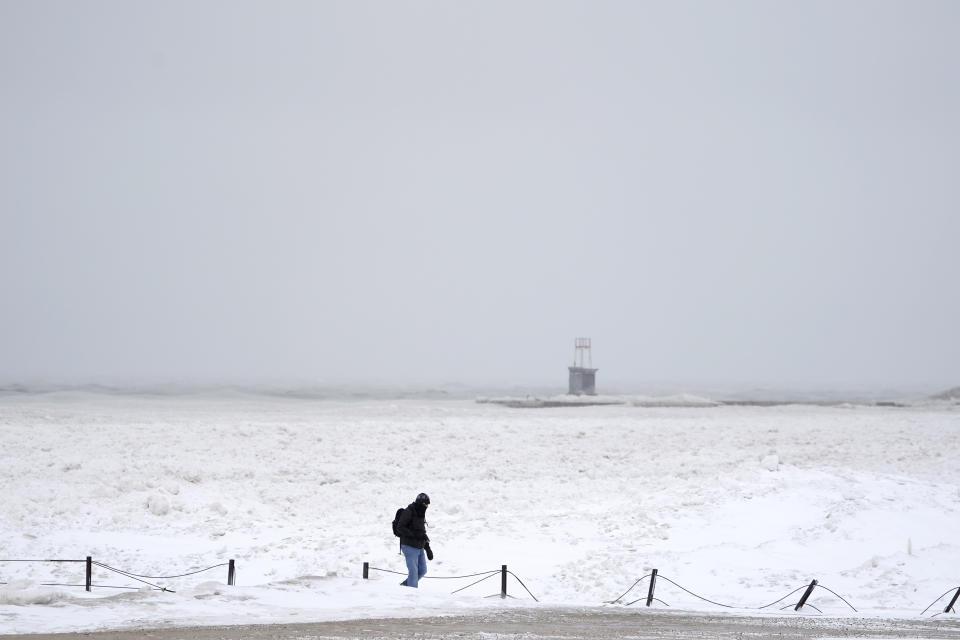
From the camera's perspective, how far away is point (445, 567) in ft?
59.8

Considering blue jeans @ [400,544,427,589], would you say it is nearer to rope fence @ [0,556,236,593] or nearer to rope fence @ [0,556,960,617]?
rope fence @ [0,556,960,617]

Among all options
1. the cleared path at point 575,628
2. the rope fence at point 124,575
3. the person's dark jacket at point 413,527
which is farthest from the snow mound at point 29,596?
the person's dark jacket at point 413,527

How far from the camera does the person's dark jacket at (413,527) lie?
15.6m

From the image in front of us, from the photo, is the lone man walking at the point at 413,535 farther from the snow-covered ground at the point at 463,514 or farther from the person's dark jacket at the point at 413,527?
the snow-covered ground at the point at 463,514

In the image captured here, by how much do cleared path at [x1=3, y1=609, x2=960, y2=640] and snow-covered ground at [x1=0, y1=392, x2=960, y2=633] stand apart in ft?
2.34

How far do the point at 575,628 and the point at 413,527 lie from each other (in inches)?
168

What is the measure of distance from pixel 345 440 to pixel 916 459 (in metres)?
19.4

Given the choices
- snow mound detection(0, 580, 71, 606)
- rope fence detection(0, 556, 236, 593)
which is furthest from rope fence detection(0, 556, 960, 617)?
snow mound detection(0, 580, 71, 606)

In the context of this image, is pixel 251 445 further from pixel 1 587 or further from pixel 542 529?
pixel 1 587

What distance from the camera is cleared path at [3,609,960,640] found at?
1087 cm

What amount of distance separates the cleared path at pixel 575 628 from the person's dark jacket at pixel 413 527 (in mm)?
2600

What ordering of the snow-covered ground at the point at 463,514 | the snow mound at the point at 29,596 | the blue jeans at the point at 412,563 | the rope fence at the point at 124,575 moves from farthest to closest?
the blue jeans at the point at 412,563 < the snow-covered ground at the point at 463,514 < the rope fence at the point at 124,575 < the snow mound at the point at 29,596

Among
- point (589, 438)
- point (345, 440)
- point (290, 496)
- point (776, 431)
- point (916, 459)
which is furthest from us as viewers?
point (776, 431)

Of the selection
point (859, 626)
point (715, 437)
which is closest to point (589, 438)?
point (715, 437)
